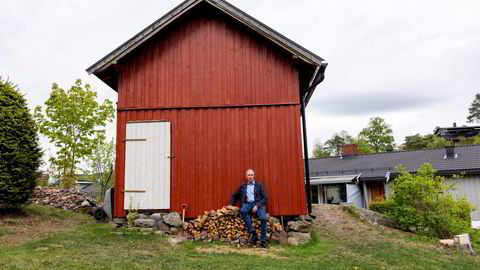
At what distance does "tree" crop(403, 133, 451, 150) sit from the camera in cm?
3969

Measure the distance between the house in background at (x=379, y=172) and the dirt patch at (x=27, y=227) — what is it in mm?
16498

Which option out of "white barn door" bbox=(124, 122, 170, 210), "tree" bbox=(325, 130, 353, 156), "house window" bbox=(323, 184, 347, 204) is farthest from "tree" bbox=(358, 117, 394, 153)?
"white barn door" bbox=(124, 122, 170, 210)

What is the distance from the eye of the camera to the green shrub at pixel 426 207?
934cm

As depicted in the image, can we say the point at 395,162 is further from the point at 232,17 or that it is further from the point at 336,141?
the point at 336,141

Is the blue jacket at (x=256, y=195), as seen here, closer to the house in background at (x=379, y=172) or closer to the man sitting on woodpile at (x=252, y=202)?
the man sitting on woodpile at (x=252, y=202)

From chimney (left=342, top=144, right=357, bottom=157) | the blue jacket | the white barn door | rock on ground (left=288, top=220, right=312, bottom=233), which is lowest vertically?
rock on ground (left=288, top=220, right=312, bottom=233)

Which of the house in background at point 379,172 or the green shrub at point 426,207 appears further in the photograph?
the house in background at point 379,172

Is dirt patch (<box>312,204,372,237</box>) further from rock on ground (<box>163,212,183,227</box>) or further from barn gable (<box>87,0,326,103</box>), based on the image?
barn gable (<box>87,0,326,103</box>)

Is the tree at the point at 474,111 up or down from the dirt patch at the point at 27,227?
up

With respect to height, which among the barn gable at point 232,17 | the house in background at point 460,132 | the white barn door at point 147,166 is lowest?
the white barn door at point 147,166

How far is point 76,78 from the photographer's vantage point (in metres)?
17.3

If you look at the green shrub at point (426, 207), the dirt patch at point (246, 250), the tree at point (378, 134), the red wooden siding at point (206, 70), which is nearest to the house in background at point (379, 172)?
the green shrub at point (426, 207)

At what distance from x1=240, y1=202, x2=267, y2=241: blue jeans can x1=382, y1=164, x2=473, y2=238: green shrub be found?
14.6 ft

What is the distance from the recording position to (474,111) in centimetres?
6438
